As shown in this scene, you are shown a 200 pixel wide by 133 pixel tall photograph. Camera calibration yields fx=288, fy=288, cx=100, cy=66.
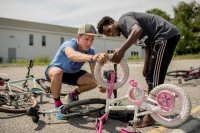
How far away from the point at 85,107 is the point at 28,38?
43.2 meters

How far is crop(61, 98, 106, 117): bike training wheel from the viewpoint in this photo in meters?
4.38

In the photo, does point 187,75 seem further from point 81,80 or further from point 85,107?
point 85,107

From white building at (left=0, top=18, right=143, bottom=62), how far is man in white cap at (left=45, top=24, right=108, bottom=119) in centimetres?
3825

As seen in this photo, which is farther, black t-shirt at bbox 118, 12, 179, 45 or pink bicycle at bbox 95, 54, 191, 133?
black t-shirt at bbox 118, 12, 179, 45

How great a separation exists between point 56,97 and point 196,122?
7.40ft

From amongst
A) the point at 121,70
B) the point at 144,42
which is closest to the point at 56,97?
the point at 121,70

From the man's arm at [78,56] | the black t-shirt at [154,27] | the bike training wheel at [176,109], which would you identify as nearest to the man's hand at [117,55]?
the man's arm at [78,56]

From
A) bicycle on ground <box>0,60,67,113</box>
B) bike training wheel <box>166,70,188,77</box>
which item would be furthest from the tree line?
bicycle on ground <box>0,60,67,113</box>

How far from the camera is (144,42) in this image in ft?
14.4

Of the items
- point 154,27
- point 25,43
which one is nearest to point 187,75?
point 154,27

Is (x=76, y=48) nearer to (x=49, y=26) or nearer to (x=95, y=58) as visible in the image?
(x=95, y=58)

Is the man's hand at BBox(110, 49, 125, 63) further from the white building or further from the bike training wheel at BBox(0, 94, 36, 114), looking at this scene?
the white building

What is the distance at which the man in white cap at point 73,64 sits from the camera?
4.38 m

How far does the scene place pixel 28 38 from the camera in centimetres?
4606
